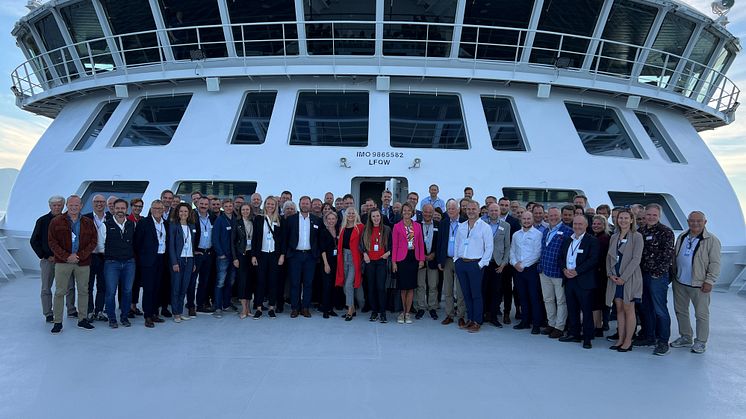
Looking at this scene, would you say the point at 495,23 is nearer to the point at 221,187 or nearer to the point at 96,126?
the point at 221,187

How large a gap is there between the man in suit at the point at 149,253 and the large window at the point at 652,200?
1057cm

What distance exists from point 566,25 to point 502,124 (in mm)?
3350

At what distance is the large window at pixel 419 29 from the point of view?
11.1 meters

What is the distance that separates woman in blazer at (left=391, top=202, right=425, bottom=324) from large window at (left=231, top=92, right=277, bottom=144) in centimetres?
572

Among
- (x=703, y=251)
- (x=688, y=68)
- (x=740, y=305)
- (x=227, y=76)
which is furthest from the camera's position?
(x=688, y=68)

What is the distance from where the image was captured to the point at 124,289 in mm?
6242

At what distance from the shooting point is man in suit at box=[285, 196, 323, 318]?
6.80 m

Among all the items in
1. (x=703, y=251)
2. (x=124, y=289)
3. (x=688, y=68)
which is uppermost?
(x=688, y=68)

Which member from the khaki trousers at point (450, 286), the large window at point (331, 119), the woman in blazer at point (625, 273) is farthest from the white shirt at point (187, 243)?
the woman in blazer at point (625, 273)

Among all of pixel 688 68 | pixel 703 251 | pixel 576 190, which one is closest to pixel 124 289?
pixel 703 251

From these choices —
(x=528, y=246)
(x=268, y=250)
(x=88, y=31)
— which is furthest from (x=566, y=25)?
(x=88, y=31)

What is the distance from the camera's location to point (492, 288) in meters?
6.82

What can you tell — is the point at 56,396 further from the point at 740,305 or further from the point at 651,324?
the point at 740,305

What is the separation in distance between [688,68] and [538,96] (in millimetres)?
5988
